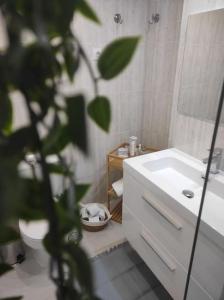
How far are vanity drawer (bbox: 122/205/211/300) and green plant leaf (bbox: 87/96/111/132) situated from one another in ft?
3.64

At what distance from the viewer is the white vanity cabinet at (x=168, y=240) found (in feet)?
3.20

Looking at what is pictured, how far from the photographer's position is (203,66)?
140 centimetres

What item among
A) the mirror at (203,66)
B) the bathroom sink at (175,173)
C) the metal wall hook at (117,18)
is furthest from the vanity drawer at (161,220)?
the metal wall hook at (117,18)

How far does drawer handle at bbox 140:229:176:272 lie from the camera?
1.21 meters

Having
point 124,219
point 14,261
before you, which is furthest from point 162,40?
point 14,261

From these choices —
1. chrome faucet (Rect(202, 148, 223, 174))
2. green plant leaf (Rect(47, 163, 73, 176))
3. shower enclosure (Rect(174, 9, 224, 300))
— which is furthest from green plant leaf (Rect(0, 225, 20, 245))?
chrome faucet (Rect(202, 148, 223, 174))

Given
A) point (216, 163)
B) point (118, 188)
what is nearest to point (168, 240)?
point (216, 163)

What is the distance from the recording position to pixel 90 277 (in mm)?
267

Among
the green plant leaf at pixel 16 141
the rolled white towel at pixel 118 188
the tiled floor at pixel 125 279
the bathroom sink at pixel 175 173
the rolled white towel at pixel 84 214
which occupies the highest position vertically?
the green plant leaf at pixel 16 141

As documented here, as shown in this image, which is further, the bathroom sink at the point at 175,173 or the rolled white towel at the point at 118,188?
the rolled white towel at the point at 118,188

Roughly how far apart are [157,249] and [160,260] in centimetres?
7

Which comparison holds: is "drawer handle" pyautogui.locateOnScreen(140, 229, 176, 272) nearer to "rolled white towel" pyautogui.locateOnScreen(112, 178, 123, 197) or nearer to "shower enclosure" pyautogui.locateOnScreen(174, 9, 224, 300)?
"shower enclosure" pyautogui.locateOnScreen(174, 9, 224, 300)

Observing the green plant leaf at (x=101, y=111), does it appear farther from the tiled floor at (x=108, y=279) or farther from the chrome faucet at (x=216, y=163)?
the tiled floor at (x=108, y=279)

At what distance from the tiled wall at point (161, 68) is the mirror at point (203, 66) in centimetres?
14
